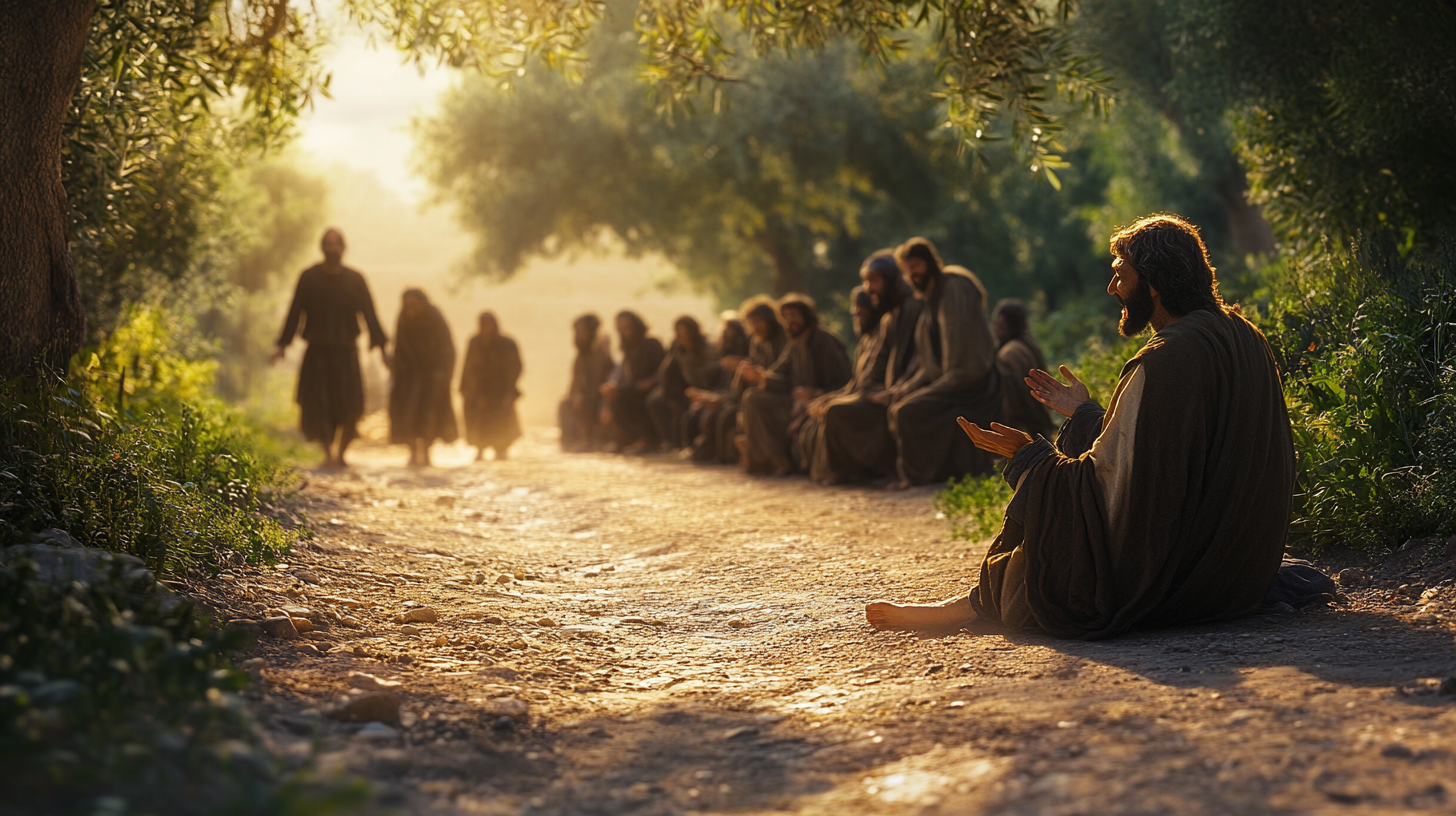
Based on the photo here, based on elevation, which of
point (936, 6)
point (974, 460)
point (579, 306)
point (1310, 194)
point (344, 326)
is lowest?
point (974, 460)

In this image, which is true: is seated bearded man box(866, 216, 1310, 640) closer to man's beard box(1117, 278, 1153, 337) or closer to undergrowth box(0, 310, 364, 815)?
man's beard box(1117, 278, 1153, 337)

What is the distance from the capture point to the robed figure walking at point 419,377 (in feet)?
45.1

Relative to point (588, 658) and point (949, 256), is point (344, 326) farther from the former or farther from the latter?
point (949, 256)

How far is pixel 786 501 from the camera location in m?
9.48

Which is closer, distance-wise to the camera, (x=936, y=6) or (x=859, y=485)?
(x=936, y=6)

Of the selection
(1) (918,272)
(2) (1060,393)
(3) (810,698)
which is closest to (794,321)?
(1) (918,272)

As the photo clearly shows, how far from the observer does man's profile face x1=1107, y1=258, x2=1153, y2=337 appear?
4.38 metres

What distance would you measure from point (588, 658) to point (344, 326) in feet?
27.5

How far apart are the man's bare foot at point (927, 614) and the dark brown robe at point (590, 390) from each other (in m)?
13.3

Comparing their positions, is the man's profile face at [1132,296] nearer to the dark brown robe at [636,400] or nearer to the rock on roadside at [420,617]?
the rock on roadside at [420,617]

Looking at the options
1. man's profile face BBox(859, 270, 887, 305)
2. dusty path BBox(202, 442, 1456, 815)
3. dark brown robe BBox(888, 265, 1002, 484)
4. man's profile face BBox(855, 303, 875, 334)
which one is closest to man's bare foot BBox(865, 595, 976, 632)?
dusty path BBox(202, 442, 1456, 815)

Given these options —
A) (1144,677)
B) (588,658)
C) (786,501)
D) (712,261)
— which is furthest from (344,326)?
(712,261)

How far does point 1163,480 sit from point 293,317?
31.5 feet

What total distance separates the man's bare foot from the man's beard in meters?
1.21
